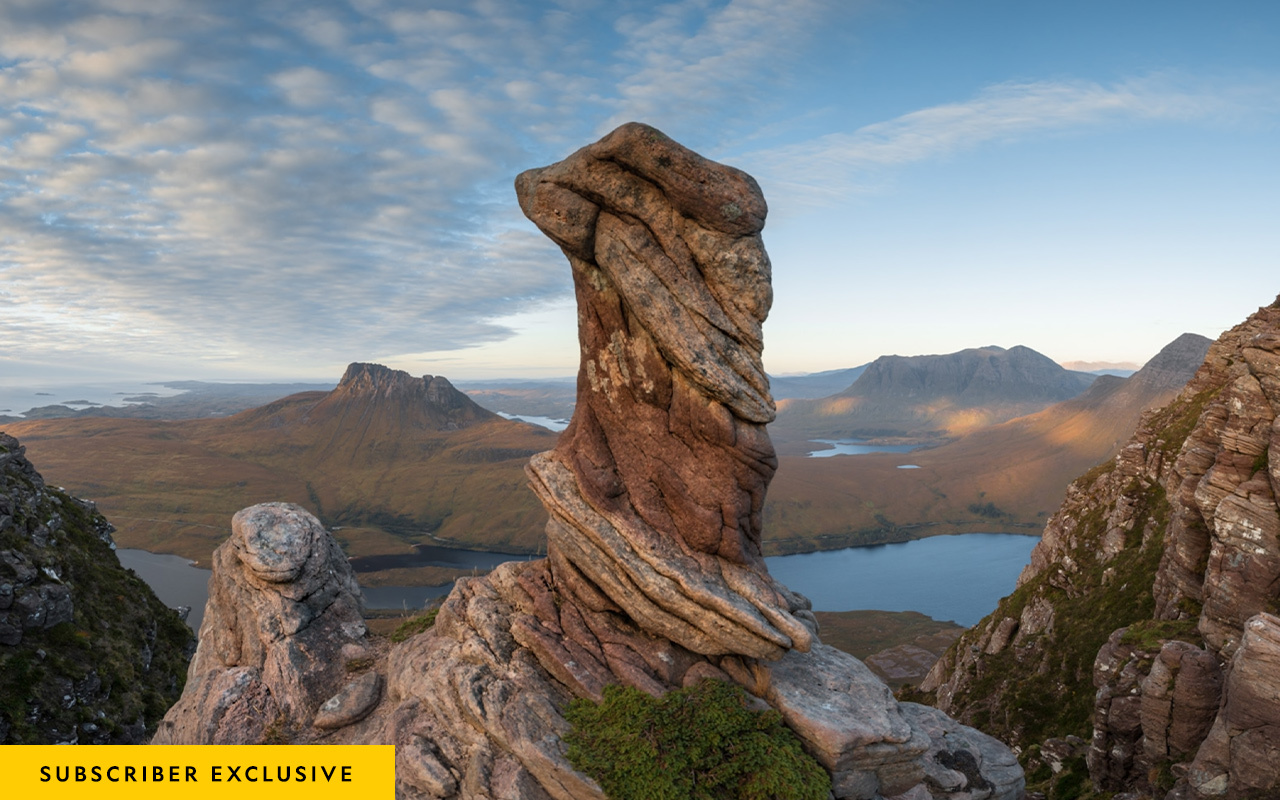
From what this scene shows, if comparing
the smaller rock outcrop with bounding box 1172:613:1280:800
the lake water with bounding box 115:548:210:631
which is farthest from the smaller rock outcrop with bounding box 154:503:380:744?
the lake water with bounding box 115:548:210:631

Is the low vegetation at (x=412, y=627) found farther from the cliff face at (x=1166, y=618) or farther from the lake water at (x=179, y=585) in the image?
→ the lake water at (x=179, y=585)

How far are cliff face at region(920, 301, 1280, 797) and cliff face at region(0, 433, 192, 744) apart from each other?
200ft

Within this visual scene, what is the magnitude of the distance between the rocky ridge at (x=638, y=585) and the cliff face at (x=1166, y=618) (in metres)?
10.1

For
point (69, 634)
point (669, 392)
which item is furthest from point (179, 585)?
point (669, 392)

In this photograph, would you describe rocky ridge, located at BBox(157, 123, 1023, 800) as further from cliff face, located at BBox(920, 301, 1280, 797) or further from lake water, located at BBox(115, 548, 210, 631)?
lake water, located at BBox(115, 548, 210, 631)

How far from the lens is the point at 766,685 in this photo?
22938 millimetres

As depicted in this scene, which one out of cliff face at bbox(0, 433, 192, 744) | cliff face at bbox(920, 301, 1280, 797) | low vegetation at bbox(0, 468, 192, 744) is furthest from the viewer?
cliff face at bbox(0, 433, 192, 744)

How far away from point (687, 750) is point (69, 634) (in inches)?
1904

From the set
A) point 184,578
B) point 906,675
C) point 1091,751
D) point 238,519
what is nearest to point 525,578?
point 238,519

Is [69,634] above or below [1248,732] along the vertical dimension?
below

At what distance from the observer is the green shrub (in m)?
19.0

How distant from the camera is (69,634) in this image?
1706 inches

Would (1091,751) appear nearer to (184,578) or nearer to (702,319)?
(702,319)

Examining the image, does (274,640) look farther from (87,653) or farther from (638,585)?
(87,653)
